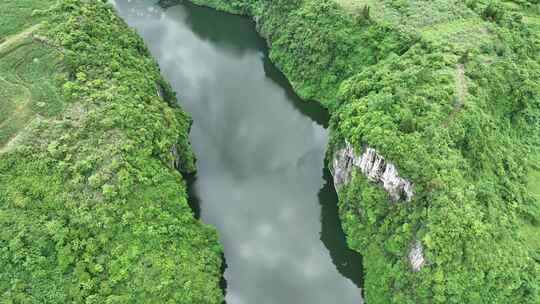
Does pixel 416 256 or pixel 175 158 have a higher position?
pixel 175 158

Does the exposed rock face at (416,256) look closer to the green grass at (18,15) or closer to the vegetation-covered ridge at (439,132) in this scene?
the vegetation-covered ridge at (439,132)

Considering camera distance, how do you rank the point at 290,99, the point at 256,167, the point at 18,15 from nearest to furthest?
the point at 18,15 → the point at 256,167 → the point at 290,99

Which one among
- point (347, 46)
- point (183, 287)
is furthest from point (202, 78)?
point (183, 287)

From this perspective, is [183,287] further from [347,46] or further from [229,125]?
[347,46]

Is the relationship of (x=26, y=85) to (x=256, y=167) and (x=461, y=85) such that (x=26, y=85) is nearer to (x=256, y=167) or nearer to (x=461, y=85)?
(x=256, y=167)

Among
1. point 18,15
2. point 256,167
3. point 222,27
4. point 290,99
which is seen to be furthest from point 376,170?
point 18,15
